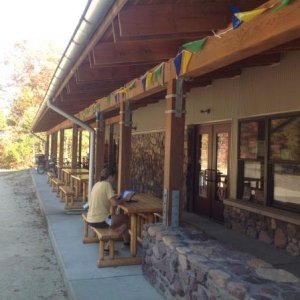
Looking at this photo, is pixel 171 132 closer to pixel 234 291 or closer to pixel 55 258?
pixel 234 291

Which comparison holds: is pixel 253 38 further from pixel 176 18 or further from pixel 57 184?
pixel 57 184

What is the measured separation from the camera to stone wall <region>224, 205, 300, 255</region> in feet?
19.4

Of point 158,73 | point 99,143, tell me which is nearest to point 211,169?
point 99,143

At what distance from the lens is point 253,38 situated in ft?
10.6

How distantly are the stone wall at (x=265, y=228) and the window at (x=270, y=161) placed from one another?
0.28 m

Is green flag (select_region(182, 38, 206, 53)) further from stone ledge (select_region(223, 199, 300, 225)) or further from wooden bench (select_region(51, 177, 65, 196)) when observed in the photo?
wooden bench (select_region(51, 177, 65, 196))

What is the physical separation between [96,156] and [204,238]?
6.38 meters

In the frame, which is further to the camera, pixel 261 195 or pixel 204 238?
pixel 261 195

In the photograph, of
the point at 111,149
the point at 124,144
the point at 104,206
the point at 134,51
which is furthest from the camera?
the point at 111,149

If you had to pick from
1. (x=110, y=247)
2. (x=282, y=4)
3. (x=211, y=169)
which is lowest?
(x=110, y=247)

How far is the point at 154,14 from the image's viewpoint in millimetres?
4148

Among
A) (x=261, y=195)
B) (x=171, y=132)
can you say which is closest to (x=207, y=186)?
(x=261, y=195)

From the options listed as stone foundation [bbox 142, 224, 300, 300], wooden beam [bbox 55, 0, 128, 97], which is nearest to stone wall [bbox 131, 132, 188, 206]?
stone foundation [bbox 142, 224, 300, 300]

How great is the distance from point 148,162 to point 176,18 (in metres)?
8.69
